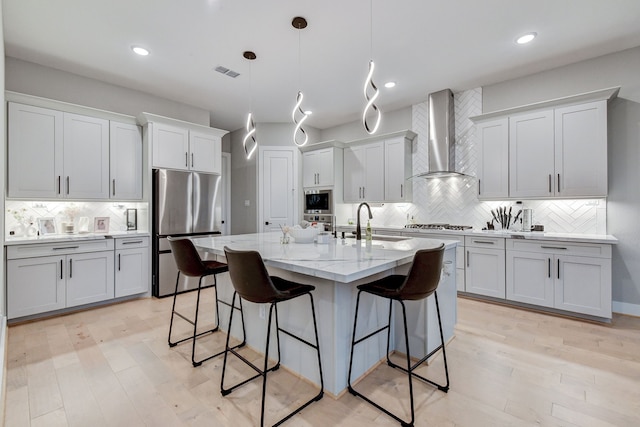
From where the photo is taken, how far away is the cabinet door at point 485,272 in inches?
143

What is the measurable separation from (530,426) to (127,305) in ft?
13.8

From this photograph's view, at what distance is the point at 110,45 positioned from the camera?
313cm

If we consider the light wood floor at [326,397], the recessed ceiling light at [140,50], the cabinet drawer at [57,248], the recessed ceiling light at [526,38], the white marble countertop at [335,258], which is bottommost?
the light wood floor at [326,397]

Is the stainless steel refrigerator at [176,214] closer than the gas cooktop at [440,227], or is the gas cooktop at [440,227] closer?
the stainless steel refrigerator at [176,214]

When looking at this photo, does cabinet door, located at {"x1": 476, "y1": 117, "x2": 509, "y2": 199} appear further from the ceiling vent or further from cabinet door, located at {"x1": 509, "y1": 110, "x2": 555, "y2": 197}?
the ceiling vent

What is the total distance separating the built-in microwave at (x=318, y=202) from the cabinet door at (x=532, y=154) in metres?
2.87

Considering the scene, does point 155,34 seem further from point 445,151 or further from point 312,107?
point 445,151

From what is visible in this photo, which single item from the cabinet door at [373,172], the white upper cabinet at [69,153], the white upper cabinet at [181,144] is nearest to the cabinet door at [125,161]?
the white upper cabinet at [69,153]

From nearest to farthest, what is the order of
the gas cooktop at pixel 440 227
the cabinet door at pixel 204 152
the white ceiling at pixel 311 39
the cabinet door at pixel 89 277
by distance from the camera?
the white ceiling at pixel 311 39 → the cabinet door at pixel 89 277 → the gas cooktop at pixel 440 227 → the cabinet door at pixel 204 152

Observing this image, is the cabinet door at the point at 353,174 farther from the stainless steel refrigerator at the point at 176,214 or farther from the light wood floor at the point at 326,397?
the light wood floor at the point at 326,397

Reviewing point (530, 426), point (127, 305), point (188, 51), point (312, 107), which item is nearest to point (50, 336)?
point (127, 305)

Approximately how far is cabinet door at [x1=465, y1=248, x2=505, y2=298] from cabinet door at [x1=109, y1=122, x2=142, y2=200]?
464cm

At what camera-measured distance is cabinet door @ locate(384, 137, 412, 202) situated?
484 centimetres

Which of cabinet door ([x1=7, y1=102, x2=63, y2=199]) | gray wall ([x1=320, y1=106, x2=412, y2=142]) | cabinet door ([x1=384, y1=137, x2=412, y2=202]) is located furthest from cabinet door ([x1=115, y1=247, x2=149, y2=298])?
gray wall ([x1=320, y1=106, x2=412, y2=142])
